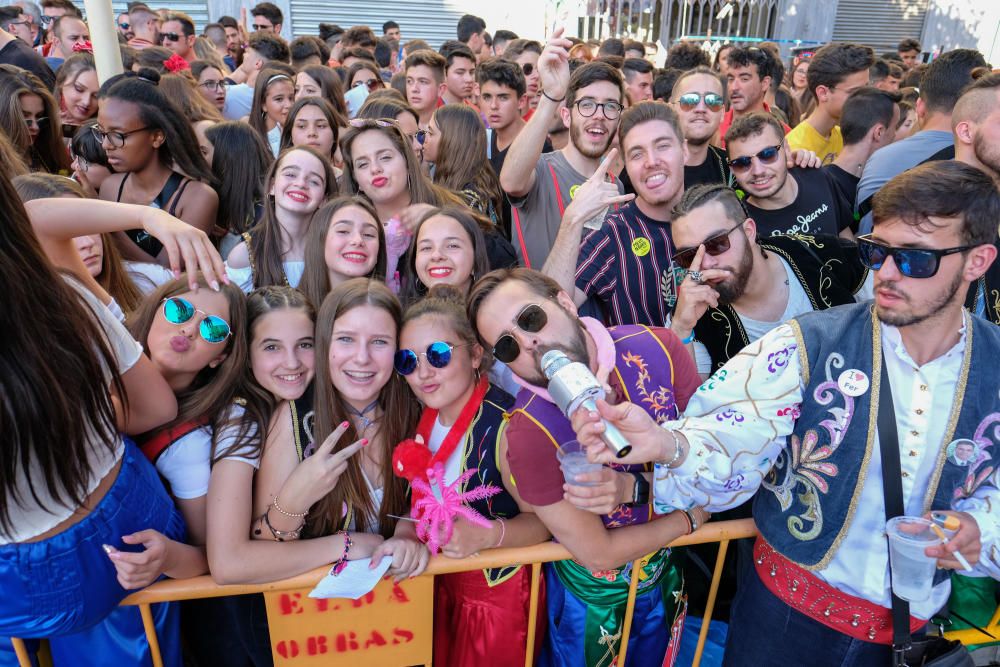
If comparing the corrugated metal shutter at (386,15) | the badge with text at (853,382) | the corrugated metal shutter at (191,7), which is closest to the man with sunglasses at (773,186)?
the badge with text at (853,382)

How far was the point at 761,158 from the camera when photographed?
11.1 feet

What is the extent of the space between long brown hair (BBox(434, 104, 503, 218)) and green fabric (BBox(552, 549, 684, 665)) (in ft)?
8.88

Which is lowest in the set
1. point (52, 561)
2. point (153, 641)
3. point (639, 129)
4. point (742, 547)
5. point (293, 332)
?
point (153, 641)

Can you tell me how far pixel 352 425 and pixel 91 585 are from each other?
855 mm

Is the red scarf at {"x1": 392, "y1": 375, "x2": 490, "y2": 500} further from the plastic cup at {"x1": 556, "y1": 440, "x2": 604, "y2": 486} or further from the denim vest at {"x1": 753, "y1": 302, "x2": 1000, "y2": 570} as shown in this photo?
the denim vest at {"x1": 753, "y1": 302, "x2": 1000, "y2": 570}

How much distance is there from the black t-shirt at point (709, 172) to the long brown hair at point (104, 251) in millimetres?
3076

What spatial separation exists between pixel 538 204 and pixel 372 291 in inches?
70.1

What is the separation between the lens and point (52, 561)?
1.68 meters

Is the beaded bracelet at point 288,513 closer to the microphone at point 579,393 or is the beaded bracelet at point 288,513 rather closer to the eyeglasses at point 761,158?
the microphone at point 579,393

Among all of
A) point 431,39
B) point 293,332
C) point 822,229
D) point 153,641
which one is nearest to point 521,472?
point 293,332

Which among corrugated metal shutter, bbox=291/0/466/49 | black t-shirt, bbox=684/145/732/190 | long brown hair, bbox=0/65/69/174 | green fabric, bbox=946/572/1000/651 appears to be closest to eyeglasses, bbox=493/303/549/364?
green fabric, bbox=946/572/1000/651

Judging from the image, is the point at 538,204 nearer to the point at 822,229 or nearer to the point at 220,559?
the point at 822,229

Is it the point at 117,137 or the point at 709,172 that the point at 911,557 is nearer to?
the point at 709,172

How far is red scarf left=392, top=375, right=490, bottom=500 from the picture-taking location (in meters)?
1.98
